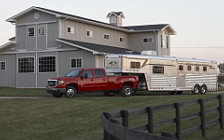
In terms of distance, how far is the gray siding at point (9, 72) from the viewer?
3534cm

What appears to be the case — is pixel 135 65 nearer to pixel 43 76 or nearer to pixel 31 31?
pixel 43 76

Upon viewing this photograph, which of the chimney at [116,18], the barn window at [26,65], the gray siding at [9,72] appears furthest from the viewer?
the chimney at [116,18]

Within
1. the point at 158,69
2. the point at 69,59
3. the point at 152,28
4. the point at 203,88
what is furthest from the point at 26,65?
the point at 203,88

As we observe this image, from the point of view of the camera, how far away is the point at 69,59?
107ft

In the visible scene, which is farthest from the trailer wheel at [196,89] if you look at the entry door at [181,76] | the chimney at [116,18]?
the chimney at [116,18]

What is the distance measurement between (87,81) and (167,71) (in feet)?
23.3

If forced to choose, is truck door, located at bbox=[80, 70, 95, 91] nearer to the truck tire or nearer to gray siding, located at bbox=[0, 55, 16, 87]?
the truck tire

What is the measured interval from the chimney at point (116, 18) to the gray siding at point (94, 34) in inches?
190

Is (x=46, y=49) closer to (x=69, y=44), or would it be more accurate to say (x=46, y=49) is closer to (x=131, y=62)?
(x=69, y=44)

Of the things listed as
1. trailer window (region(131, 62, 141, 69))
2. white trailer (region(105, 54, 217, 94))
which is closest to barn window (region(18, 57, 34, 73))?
white trailer (region(105, 54, 217, 94))

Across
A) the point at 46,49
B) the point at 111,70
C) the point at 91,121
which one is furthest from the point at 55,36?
the point at 91,121

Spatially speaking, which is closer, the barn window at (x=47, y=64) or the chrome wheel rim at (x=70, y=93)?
the chrome wheel rim at (x=70, y=93)

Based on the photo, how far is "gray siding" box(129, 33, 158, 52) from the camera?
43.2 meters

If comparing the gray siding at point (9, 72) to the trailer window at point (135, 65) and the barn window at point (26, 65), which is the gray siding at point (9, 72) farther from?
A: the trailer window at point (135, 65)
